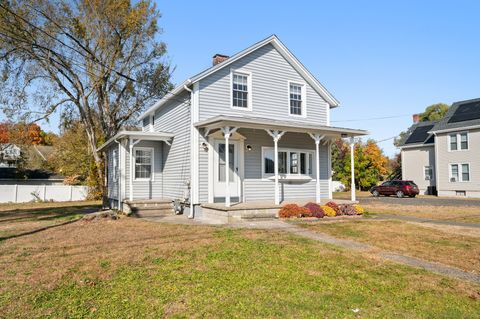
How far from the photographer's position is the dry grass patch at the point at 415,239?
24.8 ft

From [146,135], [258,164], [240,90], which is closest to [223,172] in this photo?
[258,164]

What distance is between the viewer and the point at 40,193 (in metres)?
27.2

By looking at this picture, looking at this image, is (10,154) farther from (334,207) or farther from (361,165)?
(361,165)

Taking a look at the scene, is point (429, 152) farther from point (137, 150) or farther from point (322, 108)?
point (137, 150)

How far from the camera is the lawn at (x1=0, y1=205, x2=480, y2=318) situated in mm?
4633

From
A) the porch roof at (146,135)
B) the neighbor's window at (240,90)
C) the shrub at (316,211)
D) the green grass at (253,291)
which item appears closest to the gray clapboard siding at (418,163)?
the shrub at (316,211)

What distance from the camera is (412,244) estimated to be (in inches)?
351

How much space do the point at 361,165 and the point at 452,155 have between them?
32.0ft

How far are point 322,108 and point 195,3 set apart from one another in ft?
25.5

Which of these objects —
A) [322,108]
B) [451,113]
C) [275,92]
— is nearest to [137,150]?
[275,92]

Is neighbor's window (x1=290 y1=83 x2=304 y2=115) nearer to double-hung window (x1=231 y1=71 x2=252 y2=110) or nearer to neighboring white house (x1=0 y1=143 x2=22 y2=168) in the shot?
double-hung window (x1=231 y1=71 x2=252 y2=110)

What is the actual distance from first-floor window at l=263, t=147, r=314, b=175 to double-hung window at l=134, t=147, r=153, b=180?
559cm

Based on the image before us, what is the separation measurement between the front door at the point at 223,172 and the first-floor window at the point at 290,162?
142cm

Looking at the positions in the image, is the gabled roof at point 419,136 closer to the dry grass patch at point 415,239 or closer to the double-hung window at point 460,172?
the double-hung window at point 460,172
